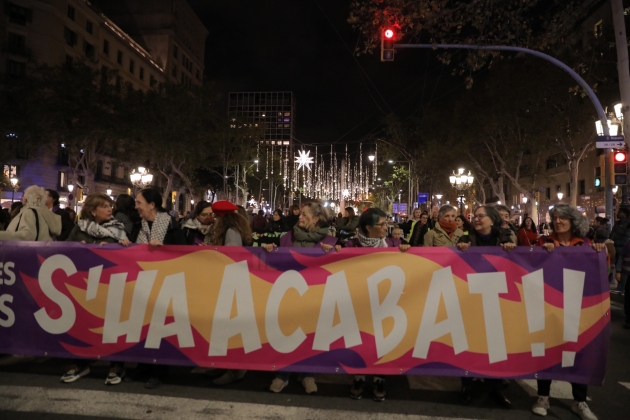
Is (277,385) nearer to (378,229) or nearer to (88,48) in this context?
(378,229)

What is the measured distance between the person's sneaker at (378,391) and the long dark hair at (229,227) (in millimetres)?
1876

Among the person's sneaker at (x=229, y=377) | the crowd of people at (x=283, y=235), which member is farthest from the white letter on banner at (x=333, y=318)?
the person's sneaker at (x=229, y=377)

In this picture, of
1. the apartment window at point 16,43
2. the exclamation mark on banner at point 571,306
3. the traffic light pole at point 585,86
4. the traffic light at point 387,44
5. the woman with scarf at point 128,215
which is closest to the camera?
the exclamation mark on banner at point 571,306

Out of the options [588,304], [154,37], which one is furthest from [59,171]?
[588,304]

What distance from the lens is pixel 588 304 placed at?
4.29 meters

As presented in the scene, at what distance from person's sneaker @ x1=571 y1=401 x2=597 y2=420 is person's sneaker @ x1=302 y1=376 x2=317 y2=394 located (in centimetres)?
222

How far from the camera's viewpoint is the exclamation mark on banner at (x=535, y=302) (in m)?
4.31

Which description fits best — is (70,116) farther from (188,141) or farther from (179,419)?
(179,419)

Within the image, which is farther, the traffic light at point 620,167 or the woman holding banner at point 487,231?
the traffic light at point 620,167

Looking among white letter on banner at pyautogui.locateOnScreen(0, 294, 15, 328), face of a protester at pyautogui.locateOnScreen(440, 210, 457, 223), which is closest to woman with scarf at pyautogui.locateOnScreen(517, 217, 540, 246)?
face of a protester at pyautogui.locateOnScreen(440, 210, 457, 223)

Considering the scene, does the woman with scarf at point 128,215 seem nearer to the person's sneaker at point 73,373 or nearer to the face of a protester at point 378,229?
the person's sneaker at point 73,373

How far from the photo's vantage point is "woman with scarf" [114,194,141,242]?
5.68 m

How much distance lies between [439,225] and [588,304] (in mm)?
1893

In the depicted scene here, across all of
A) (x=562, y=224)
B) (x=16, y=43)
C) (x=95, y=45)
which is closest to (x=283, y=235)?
(x=562, y=224)
